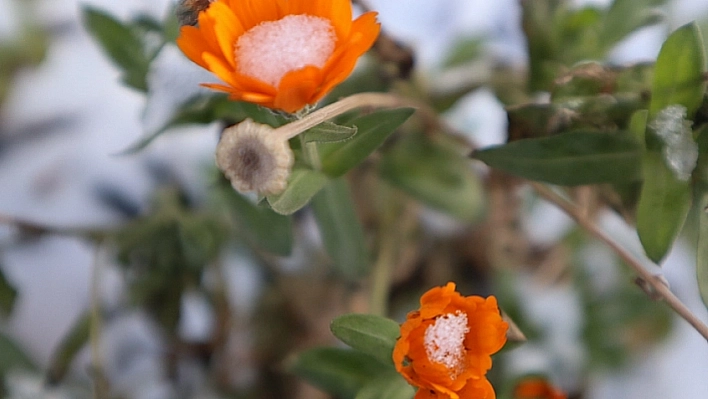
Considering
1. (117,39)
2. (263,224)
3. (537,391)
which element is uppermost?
(117,39)

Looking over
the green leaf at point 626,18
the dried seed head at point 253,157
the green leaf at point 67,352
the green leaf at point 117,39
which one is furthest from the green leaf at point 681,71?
the green leaf at point 67,352

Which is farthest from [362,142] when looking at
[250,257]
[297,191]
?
[250,257]

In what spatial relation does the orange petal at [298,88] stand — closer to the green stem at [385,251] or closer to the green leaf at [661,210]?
the green leaf at [661,210]

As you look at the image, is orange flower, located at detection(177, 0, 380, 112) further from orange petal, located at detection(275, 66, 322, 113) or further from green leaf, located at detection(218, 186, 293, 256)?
green leaf, located at detection(218, 186, 293, 256)

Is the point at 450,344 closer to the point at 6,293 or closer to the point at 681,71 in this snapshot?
the point at 681,71

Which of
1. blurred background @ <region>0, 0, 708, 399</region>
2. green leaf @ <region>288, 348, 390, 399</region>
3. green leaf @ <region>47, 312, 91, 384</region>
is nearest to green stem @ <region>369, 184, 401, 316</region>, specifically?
blurred background @ <region>0, 0, 708, 399</region>
